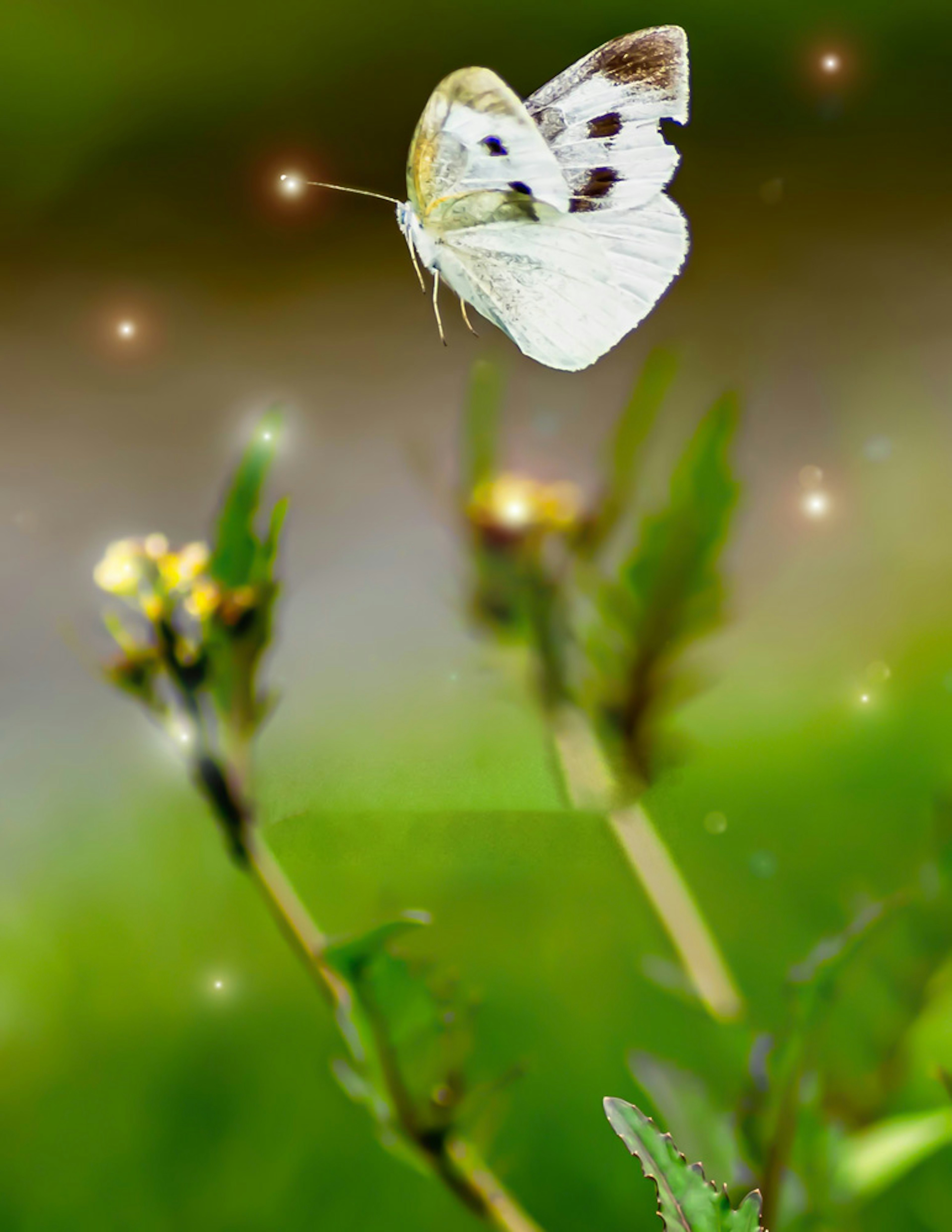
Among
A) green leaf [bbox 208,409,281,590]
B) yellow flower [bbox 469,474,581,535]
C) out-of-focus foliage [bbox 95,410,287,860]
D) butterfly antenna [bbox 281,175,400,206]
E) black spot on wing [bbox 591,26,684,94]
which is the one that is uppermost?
black spot on wing [bbox 591,26,684,94]

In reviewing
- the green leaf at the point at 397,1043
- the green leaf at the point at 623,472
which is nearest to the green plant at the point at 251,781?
the green leaf at the point at 397,1043

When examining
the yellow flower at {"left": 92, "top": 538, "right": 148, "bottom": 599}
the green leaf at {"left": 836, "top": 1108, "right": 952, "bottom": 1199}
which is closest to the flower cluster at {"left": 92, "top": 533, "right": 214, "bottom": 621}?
the yellow flower at {"left": 92, "top": 538, "right": 148, "bottom": 599}

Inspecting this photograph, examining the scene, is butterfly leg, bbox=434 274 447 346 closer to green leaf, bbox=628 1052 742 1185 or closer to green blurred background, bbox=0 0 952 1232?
green blurred background, bbox=0 0 952 1232

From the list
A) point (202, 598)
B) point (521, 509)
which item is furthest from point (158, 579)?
point (521, 509)

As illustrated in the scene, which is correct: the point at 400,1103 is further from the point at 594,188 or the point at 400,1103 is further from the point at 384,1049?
the point at 594,188

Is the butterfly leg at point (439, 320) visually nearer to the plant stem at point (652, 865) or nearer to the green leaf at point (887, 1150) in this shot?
the plant stem at point (652, 865)

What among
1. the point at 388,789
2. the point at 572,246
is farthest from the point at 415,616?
the point at 572,246

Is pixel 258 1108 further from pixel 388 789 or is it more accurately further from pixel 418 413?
pixel 418 413
